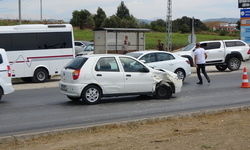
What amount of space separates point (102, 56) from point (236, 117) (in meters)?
4.43

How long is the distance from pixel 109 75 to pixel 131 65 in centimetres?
85

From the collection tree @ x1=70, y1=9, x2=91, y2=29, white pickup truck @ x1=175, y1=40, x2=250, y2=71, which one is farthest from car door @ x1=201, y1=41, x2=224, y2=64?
tree @ x1=70, y1=9, x2=91, y2=29

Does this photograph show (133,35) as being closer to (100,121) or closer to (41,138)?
(100,121)

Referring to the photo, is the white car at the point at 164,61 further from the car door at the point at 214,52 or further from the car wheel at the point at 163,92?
the car door at the point at 214,52

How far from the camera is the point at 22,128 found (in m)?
7.84

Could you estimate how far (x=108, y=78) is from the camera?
425 inches

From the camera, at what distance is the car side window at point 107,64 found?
10.7 m

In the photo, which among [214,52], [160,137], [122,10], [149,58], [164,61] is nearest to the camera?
[160,137]

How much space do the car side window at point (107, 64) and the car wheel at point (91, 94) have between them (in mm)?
608

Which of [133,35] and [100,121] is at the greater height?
[133,35]

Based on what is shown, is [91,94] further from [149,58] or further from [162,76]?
[149,58]

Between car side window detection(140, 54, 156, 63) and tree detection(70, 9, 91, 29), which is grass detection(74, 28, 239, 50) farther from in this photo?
car side window detection(140, 54, 156, 63)

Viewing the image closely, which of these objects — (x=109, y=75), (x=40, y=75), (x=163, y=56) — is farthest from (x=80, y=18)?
(x=109, y=75)

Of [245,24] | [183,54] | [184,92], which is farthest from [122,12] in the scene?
[184,92]
